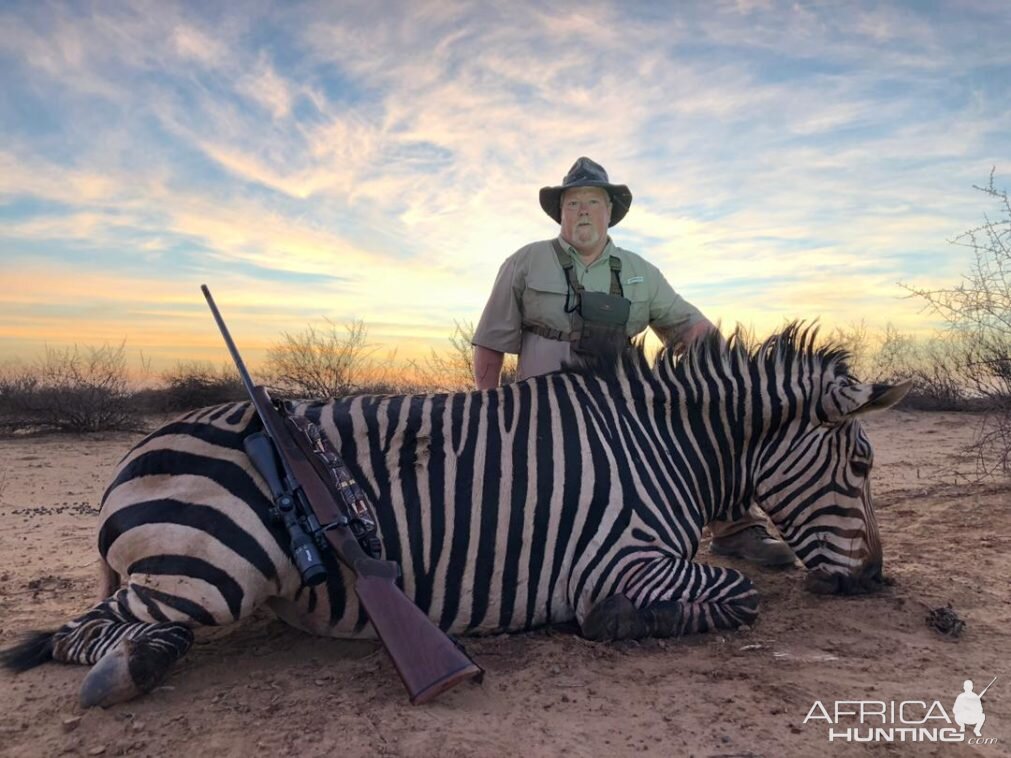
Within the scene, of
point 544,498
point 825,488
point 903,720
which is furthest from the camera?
point 825,488

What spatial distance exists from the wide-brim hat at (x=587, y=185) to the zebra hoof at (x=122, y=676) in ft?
12.2

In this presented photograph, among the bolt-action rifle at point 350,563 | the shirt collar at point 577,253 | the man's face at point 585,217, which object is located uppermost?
the man's face at point 585,217

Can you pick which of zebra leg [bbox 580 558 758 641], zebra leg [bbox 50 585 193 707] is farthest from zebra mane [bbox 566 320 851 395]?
zebra leg [bbox 50 585 193 707]

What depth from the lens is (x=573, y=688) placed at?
264 cm

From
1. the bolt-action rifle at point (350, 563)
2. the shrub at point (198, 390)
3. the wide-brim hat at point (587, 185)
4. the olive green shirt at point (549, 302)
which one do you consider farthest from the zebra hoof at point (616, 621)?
the shrub at point (198, 390)

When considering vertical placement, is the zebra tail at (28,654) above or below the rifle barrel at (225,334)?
below

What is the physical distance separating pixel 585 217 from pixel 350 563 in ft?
10.0

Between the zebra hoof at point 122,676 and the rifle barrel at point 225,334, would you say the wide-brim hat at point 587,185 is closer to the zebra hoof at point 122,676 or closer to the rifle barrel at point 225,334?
the rifle barrel at point 225,334

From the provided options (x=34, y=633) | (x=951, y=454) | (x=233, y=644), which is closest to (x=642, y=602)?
(x=233, y=644)

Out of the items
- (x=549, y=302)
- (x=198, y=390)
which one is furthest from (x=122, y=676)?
(x=198, y=390)

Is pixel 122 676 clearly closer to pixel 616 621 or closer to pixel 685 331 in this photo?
pixel 616 621

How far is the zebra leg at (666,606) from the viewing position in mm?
3039

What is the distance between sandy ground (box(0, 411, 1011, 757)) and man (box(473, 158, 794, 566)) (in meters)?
1.39

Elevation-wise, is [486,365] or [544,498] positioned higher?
[486,365]
